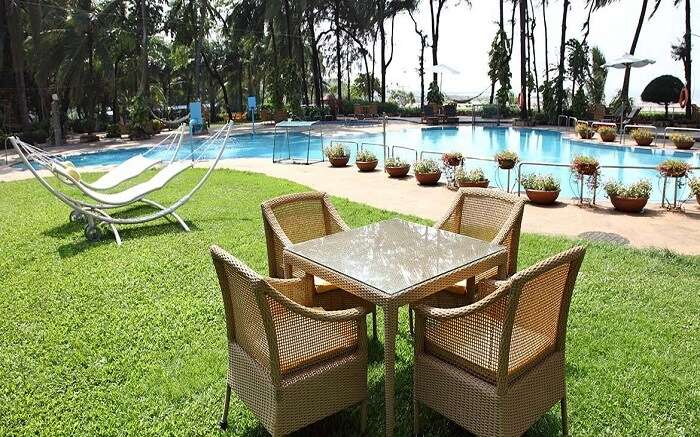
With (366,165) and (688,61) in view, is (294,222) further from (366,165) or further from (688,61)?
(688,61)

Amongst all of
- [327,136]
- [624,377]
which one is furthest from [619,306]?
[327,136]

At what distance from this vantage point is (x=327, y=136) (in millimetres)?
18312

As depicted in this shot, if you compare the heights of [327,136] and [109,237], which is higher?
[327,136]

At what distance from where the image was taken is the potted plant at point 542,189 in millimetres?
6676

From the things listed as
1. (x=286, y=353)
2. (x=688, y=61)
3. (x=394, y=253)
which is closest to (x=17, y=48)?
(x=394, y=253)

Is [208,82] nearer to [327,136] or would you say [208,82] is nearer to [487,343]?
[327,136]

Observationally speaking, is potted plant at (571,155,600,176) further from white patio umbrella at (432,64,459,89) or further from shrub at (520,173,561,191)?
white patio umbrella at (432,64,459,89)

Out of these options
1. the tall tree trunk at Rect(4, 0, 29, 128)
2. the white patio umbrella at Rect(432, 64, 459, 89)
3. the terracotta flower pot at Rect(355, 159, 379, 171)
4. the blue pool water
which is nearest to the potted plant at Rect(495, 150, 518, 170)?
the blue pool water

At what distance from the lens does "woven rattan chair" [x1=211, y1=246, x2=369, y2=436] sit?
1895mm

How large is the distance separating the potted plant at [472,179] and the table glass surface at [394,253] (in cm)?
464

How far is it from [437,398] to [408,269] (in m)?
0.55

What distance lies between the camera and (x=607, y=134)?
1410cm

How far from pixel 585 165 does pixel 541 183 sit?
577 mm

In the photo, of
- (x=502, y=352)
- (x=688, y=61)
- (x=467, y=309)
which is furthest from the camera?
(x=688, y=61)
